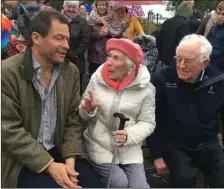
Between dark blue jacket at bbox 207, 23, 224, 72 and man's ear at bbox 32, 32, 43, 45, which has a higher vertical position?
man's ear at bbox 32, 32, 43, 45

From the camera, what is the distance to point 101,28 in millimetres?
5871

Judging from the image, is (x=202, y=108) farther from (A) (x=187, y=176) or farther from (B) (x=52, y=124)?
(B) (x=52, y=124)

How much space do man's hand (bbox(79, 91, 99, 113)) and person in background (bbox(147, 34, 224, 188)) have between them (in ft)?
2.10

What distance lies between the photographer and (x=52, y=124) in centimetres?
282

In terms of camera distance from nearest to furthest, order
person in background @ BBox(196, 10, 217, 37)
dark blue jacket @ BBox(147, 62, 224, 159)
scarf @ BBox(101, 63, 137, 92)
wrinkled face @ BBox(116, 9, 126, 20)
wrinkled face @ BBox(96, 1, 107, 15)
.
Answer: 1. scarf @ BBox(101, 63, 137, 92)
2. dark blue jacket @ BBox(147, 62, 224, 159)
3. person in background @ BBox(196, 10, 217, 37)
4. wrinkled face @ BBox(96, 1, 107, 15)
5. wrinkled face @ BBox(116, 9, 126, 20)

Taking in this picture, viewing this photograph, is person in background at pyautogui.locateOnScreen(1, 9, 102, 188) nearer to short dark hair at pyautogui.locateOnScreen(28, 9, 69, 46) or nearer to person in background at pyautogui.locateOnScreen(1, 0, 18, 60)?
short dark hair at pyautogui.locateOnScreen(28, 9, 69, 46)

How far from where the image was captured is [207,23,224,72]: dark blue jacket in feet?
14.1

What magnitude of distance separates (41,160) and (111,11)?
12.5 ft

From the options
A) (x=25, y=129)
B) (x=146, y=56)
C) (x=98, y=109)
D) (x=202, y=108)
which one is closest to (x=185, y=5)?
(x=146, y=56)

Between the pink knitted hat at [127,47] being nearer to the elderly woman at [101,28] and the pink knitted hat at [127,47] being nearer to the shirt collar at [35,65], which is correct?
the shirt collar at [35,65]

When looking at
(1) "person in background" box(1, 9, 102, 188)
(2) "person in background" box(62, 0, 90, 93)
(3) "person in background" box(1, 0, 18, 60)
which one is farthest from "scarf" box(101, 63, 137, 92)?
(2) "person in background" box(62, 0, 90, 93)

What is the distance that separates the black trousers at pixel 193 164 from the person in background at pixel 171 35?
2.50 meters

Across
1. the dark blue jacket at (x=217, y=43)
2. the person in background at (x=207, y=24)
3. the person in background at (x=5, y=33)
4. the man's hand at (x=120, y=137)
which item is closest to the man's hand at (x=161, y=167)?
the man's hand at (x=120, y=137)

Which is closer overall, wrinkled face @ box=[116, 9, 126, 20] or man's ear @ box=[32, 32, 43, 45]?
man's ear @ box=[32, 32, 43, 45]
